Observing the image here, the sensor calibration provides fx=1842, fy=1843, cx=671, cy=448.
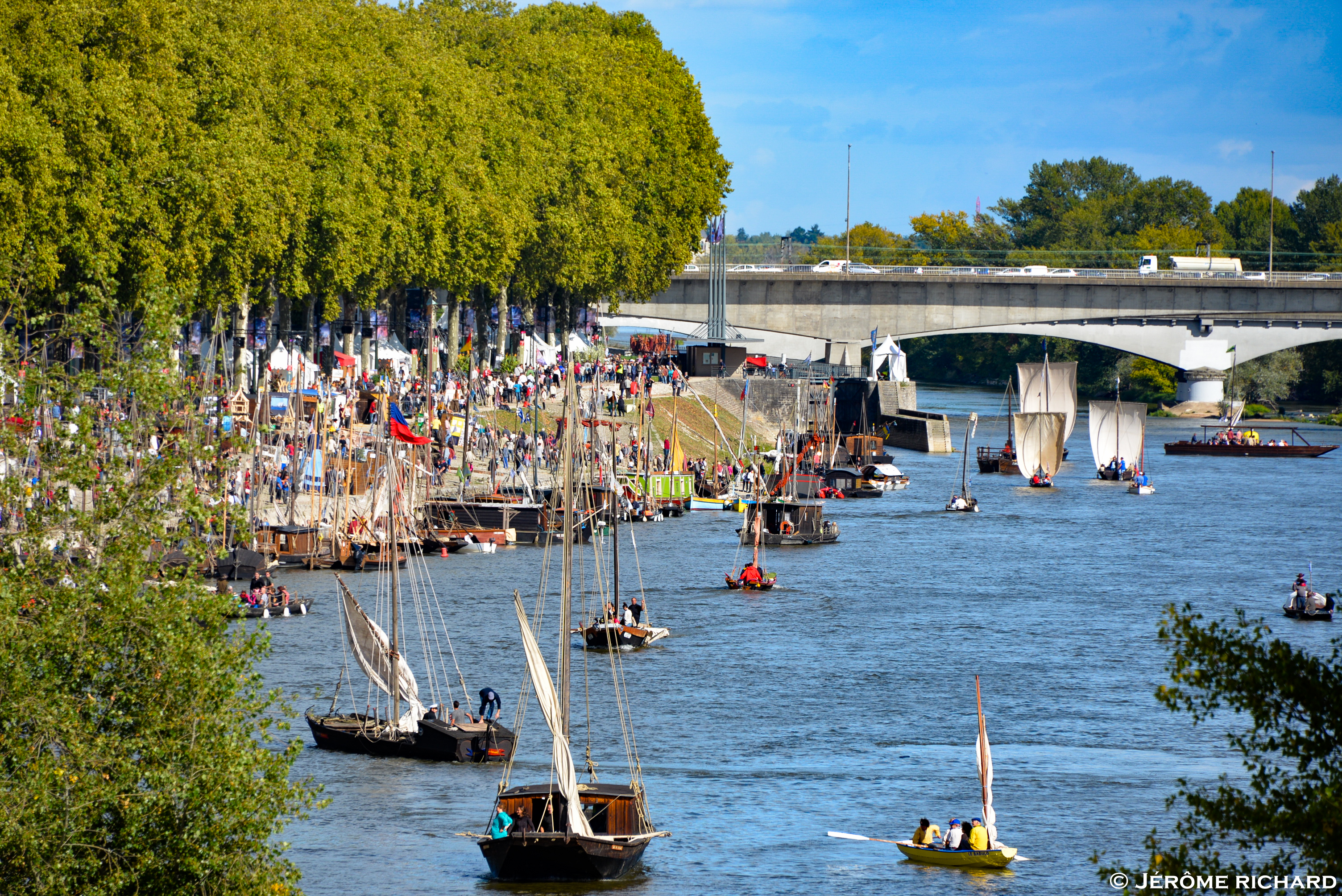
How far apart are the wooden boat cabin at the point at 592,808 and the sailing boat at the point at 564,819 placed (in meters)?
0.01

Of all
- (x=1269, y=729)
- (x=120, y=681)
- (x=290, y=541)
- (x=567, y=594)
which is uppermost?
(x=567, y=594)

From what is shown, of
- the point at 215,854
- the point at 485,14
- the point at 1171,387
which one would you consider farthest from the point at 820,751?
the point at 1171,387

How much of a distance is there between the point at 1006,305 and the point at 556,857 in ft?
380

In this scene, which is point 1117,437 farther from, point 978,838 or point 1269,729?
point 1269,729

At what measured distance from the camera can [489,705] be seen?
48.2m

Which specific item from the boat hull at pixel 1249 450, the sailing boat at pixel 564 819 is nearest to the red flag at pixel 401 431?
the sailing boat at pixel 564 819

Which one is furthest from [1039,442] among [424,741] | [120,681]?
[120,681]

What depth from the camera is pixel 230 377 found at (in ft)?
258

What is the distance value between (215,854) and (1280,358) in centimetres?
16915

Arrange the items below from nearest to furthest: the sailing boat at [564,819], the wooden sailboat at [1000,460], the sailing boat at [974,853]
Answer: the sailing boat at [564,819] → the sailing boat at [974,853] → the wooden sailboat at [1000,460]

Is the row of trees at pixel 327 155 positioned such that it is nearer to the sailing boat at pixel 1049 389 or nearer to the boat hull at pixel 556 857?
the boat hull at pixel 556 857

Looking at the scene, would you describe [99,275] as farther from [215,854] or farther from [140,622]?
[215,854]

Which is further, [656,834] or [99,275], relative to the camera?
[656,834]

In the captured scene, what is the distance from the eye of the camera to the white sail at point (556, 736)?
3594 cm
